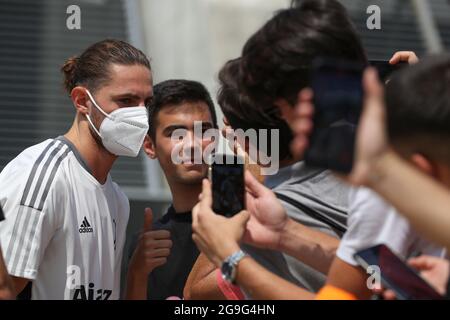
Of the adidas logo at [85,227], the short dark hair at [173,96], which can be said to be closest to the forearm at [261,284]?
the adidas logo at [85,227]

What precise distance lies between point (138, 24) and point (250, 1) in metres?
1.36

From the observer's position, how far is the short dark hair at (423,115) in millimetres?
1662

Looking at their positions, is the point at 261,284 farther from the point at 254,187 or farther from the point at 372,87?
the point at 372,87

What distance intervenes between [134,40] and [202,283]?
755cm

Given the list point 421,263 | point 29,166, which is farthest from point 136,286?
point 421,263

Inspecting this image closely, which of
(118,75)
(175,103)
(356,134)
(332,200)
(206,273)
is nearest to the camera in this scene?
(356,134)

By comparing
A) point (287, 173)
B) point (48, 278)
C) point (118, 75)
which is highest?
point (118, 75)

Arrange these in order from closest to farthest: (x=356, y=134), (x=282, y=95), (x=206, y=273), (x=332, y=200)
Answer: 1. (x=356, y=134)
2. (x=282, y=95)
3. (x=332, y=200)
4. (x=206, y=273)

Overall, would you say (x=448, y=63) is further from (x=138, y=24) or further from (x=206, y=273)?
(x=138, y=24)

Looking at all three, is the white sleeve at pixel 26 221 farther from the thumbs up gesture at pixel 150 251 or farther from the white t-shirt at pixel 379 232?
the white t-shirt at pixel 379 232

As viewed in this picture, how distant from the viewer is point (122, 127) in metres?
3.47

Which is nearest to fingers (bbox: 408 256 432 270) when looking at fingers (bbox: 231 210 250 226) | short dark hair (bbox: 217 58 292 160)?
fingers (bbox: 231 210 250 226)
